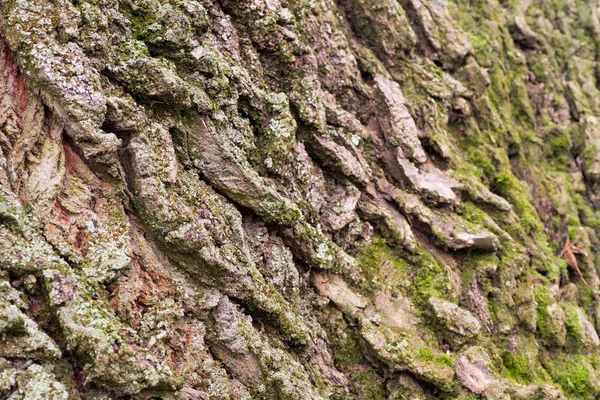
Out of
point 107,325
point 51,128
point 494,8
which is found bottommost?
point 107,325

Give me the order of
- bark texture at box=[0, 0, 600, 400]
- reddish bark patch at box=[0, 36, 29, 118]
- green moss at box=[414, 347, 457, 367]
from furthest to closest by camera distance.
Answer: green moss at box=[414, 347, 457, 367]
reddish bark patch at box=[0, 36, 29, 118]
bark texture at box=[0, 0, 600, 400]

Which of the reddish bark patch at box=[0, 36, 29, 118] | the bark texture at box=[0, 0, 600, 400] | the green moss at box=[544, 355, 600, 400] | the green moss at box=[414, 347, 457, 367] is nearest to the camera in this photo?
the bark texture at box=[0, 0, 600, 400]

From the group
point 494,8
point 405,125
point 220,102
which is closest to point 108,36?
point 220,102

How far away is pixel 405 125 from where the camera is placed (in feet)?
49.7

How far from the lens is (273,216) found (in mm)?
11180

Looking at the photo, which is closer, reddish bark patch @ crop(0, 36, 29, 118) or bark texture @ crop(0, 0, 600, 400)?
bark texture @ crop(0, 0, 600, 400)

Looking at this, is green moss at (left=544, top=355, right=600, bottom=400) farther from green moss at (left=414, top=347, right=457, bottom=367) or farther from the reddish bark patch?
the reddish bark patch

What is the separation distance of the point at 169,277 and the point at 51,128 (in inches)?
152

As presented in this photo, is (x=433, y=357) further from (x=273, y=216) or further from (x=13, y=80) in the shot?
(x=13, y=80)

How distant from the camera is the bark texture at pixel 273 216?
8.27 m

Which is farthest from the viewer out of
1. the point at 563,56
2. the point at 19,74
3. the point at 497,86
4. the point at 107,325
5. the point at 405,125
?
the point at 563,56

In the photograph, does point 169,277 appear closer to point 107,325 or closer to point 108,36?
point 107,325

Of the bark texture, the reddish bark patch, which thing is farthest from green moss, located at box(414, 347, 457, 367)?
the reddish bark patch

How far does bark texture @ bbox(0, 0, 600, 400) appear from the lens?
8273mm
